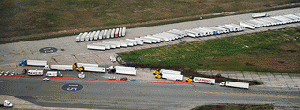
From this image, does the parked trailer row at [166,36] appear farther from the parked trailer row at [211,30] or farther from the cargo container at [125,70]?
the cargo container at [125,70]

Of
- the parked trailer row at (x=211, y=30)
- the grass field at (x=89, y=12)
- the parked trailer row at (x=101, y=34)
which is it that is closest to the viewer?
the parked trailer row at (x=101, y=34)

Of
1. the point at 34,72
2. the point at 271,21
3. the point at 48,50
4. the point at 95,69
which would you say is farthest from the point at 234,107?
the point at 271,21

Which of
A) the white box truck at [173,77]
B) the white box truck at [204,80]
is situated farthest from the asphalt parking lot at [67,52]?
the white box truck at [204,80]

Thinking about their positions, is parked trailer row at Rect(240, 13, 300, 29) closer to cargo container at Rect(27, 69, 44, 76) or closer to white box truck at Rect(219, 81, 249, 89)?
white box truck at Rect(219, 81, 249, 89)

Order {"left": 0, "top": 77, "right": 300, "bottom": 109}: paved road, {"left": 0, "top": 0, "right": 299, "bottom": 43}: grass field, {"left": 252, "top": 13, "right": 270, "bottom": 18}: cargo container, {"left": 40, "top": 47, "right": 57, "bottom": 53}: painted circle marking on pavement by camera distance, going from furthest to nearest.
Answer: {"left": 252, "top": 13, "right": 270, "bottom": 18}: cargo container, {"left": 0, "top": 0, "right": 299, "bottom": 43}: grass field, {"left": 40, "top": 47, "right": 57, "bottom": 53}: painted circle marking on pavement, {"left": 0, "top": 77, "right": 300, "bottom": 109}: paved road

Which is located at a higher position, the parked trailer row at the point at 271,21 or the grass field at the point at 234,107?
the parked trailer row at the point at 271,21

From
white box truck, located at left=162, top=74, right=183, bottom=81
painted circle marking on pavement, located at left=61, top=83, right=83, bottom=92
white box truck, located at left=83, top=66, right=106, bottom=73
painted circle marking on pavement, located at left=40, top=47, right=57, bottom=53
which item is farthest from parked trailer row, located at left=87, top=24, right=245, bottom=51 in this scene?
white box truck, located at left=162, top=74, right=183, bottom=81

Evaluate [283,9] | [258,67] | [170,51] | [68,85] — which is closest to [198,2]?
[283,9]
